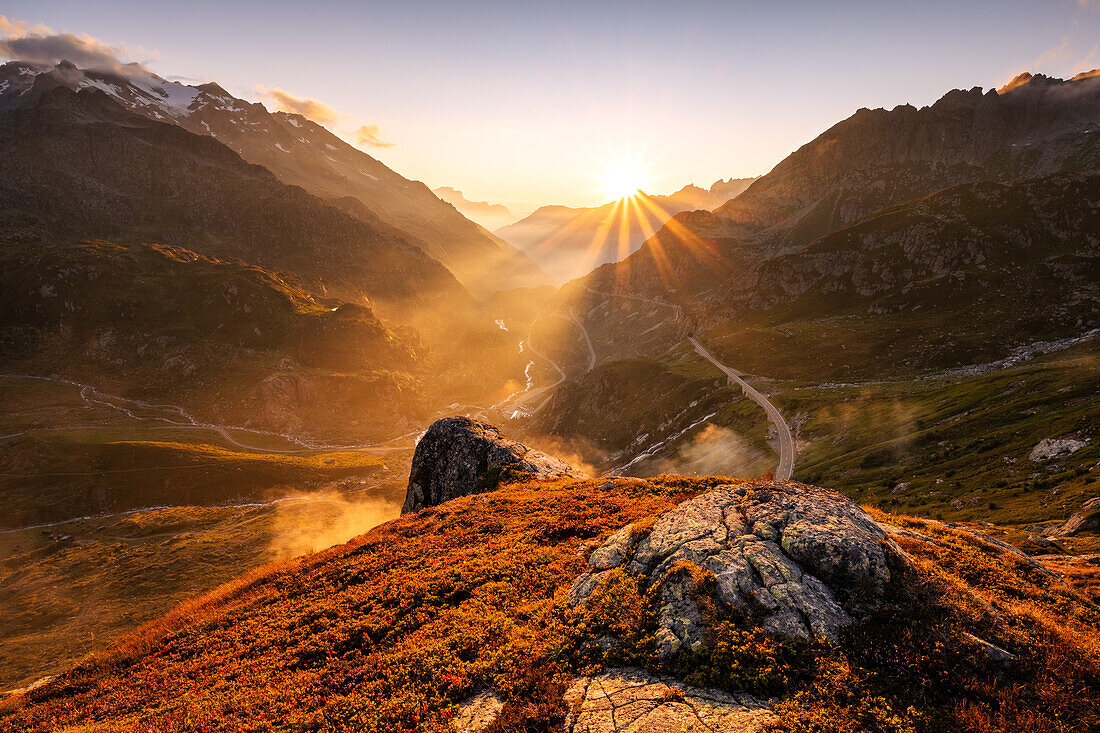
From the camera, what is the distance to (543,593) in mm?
18422

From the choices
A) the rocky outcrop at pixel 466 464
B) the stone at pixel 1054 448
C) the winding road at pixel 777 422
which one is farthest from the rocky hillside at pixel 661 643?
the stone at pixel 1054 448

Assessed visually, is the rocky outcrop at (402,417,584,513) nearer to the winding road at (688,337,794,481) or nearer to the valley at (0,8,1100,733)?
the valley at (0,8,1100,733)

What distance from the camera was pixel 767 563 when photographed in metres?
15.0

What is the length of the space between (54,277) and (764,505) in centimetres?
28718

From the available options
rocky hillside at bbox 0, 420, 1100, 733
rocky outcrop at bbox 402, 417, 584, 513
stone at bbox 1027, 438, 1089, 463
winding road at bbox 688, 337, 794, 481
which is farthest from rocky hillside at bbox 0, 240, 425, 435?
stone at bbox 1027, 438, 1089, 463

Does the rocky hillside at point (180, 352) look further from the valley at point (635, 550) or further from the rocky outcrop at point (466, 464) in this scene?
the rocky outcrop at point (466, 464)

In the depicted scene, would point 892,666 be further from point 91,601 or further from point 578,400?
point 578,400

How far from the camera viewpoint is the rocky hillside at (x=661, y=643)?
11.2 m

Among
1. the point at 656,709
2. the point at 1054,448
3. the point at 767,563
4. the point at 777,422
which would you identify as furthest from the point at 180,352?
the point at 1054,448

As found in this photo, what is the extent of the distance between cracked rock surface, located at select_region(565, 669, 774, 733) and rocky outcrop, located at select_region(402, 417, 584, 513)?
29815 mm

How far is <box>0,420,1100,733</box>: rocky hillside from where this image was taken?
11.2 m

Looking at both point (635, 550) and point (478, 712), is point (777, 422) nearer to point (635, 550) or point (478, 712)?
point (635, 550)

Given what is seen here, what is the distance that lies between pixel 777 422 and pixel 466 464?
85413 mm

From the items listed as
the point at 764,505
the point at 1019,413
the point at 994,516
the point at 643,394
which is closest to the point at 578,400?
the point at 643,394
